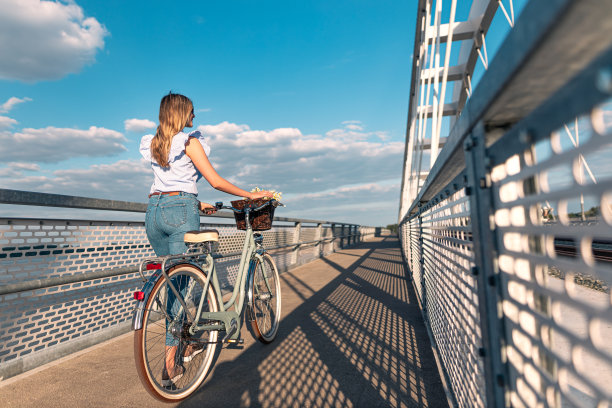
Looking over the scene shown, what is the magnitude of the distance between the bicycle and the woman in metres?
0.08

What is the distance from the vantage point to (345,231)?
1739cm

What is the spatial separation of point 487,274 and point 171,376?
200 centimetres

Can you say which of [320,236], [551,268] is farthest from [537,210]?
[320,236]

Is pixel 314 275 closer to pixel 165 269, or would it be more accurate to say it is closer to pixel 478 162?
pixel 165 269

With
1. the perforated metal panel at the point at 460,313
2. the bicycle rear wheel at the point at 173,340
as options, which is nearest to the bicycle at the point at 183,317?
the bicycle rear wheel at the point at 173,340

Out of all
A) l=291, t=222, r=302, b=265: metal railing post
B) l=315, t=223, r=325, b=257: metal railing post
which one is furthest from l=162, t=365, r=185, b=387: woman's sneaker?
l=315, t=223, r=325, b=257: metal railing post

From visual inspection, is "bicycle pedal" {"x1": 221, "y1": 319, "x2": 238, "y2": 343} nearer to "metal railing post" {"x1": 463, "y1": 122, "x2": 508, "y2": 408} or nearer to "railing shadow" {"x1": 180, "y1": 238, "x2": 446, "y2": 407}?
"railing shadow" {"x1": 180, "y1": 238, "x2": 446, "y2": 407}

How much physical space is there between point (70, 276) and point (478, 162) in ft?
9.40

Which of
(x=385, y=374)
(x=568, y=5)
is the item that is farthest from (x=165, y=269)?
(x=568, y=5)

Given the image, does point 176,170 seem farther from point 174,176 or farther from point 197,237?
point 197,237

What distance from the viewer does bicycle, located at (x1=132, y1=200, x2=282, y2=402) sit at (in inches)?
81.3

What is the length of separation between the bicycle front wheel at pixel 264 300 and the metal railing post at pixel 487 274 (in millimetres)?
2044

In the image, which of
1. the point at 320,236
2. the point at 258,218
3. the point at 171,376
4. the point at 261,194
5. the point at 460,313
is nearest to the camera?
the point at 460,313

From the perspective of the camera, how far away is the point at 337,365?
2672 millimetres
